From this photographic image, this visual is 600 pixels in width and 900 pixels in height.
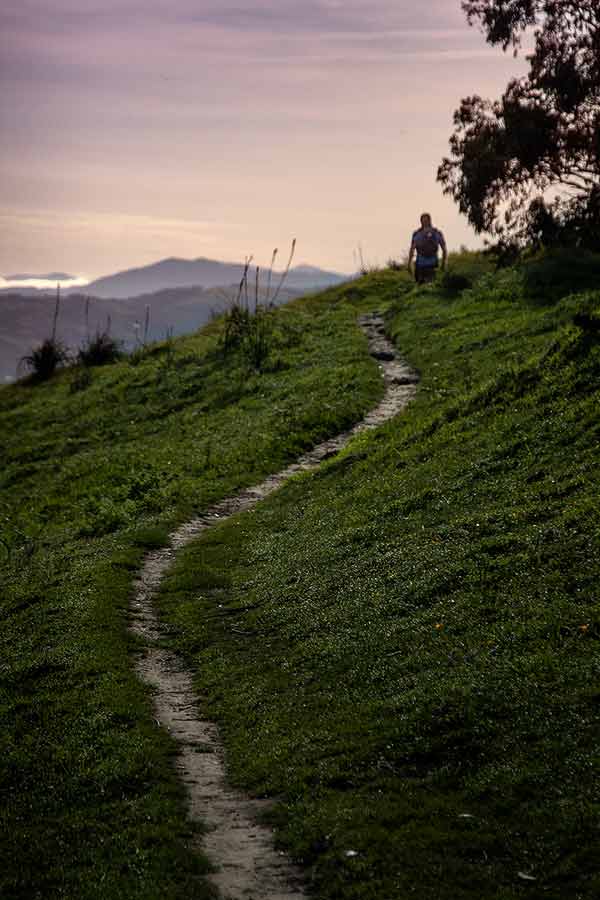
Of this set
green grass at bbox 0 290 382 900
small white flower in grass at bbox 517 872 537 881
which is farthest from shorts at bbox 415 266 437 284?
small white flower in grass at bbox 517 872 537 881

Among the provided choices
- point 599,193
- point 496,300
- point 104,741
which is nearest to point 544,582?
point 104,741

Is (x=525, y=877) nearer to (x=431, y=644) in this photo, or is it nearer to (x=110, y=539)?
(x=431, y=644)

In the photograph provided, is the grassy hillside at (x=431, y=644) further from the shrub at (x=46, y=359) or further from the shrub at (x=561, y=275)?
the shrub at (x=46, y=359)

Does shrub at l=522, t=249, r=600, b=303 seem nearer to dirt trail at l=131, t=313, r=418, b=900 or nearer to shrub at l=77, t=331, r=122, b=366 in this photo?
dirt trail at l=131, t=313, r=418, b=900

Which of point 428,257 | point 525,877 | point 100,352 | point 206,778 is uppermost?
point 428,257

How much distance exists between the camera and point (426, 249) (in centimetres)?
4378

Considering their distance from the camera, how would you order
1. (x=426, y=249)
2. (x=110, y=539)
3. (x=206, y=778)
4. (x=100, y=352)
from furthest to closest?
1. (x=100, y=352)
2. (x=426, y=249)
3. (x=110, y=539)
4. (x=206, y=778)

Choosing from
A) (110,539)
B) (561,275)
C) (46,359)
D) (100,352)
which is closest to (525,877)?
(110,539)

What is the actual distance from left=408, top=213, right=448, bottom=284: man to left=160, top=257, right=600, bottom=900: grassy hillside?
18651 millimetres

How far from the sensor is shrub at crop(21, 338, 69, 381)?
55.2 m

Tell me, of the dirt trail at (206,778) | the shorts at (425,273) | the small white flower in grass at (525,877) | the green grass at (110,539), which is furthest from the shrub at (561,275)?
the small white flower in grass at (525,877)

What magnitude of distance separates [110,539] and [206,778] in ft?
39.4

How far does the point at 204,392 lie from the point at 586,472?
22835 mm

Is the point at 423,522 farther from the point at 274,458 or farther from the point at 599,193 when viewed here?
the point at 599,193
